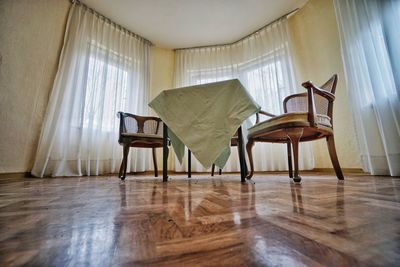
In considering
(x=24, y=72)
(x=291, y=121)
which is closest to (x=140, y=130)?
(x=24, y=72)

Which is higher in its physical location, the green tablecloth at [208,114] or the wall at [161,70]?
the wall at [161,70]

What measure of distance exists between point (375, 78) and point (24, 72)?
3488 millimetres

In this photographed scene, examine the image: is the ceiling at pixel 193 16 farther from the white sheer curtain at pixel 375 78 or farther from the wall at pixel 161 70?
the white sheer curtain at pixel 375 78

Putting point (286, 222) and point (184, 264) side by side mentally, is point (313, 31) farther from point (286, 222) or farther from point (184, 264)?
point (184, 264)

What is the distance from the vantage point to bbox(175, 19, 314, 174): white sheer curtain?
2.70 metres

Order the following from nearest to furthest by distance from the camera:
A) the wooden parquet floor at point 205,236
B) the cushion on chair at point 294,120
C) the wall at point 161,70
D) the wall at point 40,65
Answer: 1. the wooden parquet floor at point 205,236
2. the cushion on chair at point 294,120
3. the wall at point 40,65
4. the wall at point 161,70

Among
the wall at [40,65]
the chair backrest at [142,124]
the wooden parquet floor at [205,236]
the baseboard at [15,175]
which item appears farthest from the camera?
the chair backrest at [142,124]

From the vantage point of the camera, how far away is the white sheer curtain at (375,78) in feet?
5.09

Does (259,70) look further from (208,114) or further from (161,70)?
(208,114)

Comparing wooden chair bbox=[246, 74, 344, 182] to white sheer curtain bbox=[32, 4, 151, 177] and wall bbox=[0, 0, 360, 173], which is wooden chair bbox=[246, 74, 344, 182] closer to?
wall bbox=[0, 0, 360, 173]

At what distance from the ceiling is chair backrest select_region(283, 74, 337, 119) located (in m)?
1.64

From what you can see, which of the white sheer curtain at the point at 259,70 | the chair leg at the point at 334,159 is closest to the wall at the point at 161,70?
the white sheer curtain at the point at 259,70

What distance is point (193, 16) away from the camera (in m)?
2.89

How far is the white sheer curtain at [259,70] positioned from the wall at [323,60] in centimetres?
15
